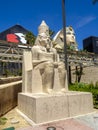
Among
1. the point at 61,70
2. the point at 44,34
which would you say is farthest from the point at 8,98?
the point at 44,34

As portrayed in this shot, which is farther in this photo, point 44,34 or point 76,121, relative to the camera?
point 44,34

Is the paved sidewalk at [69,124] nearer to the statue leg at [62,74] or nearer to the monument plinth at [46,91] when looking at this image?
the monument plinth at [46,91]

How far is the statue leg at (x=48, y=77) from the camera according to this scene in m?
5.20

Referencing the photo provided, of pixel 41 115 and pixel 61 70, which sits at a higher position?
pixel 61 70

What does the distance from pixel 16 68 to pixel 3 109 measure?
49.7 feet

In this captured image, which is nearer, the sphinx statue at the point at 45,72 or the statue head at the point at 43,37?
the sphinx statue at the point at 45,72

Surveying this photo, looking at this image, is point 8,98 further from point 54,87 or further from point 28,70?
point 54,87

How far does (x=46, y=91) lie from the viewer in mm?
5391

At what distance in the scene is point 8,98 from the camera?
19.6 feet

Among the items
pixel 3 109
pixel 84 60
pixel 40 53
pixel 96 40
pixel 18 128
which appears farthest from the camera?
pixel 96 40

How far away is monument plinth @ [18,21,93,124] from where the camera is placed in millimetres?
4414

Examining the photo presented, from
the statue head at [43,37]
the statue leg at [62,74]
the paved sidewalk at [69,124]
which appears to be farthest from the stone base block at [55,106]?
the statue head at [43,37]

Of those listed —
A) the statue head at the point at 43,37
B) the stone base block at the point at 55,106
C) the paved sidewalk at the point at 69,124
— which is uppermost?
Result: the statue head at the point at 43,37

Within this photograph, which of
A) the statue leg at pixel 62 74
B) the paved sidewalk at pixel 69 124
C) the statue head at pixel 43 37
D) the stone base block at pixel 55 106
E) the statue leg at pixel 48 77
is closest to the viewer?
the paved sidewalk at pixel 69 124
